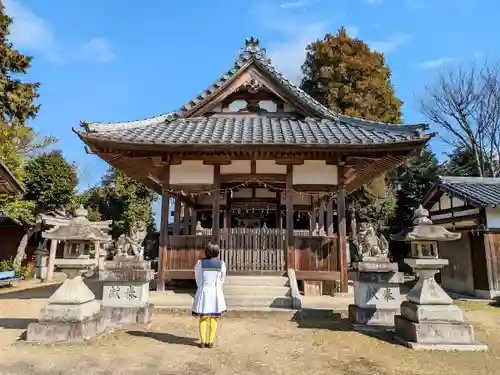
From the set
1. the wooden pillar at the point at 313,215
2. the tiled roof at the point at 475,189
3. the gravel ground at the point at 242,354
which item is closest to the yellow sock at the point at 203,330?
the gravel ground at the point at 242,354

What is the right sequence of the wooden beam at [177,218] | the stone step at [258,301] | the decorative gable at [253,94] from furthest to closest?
the decorative gable at [253,94] < the wooden beam at [177,218] < the stone step at [258,301]

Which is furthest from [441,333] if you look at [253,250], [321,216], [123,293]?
[321,216]

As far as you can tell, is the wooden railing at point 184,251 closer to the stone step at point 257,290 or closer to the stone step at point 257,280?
the stone step at point 257,280

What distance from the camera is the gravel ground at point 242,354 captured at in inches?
189

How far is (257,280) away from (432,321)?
4.90 m

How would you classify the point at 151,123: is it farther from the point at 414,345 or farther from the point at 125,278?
the point at 414,345

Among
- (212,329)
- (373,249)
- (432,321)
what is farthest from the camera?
(373,249)

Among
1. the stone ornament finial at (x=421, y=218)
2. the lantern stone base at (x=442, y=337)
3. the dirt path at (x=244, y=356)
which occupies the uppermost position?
the stone ornament finial at (x=421, y=218)

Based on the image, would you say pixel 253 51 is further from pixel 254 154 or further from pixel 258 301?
pixel 258 301

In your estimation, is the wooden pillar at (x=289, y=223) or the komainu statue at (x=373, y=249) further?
the wooden pillar at (x=289, y=223)

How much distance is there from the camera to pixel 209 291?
5.69 meters

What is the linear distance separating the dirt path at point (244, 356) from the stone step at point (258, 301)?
167 centimetres

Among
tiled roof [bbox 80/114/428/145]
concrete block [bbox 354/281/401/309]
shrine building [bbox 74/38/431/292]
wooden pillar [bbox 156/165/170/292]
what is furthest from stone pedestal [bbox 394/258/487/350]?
wooden pillar [bbox 156/165/170/292]

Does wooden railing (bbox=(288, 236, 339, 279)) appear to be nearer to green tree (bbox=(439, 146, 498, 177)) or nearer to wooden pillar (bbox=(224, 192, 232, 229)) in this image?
wooden pillar (bbox=(224, 192, 232, 229))
